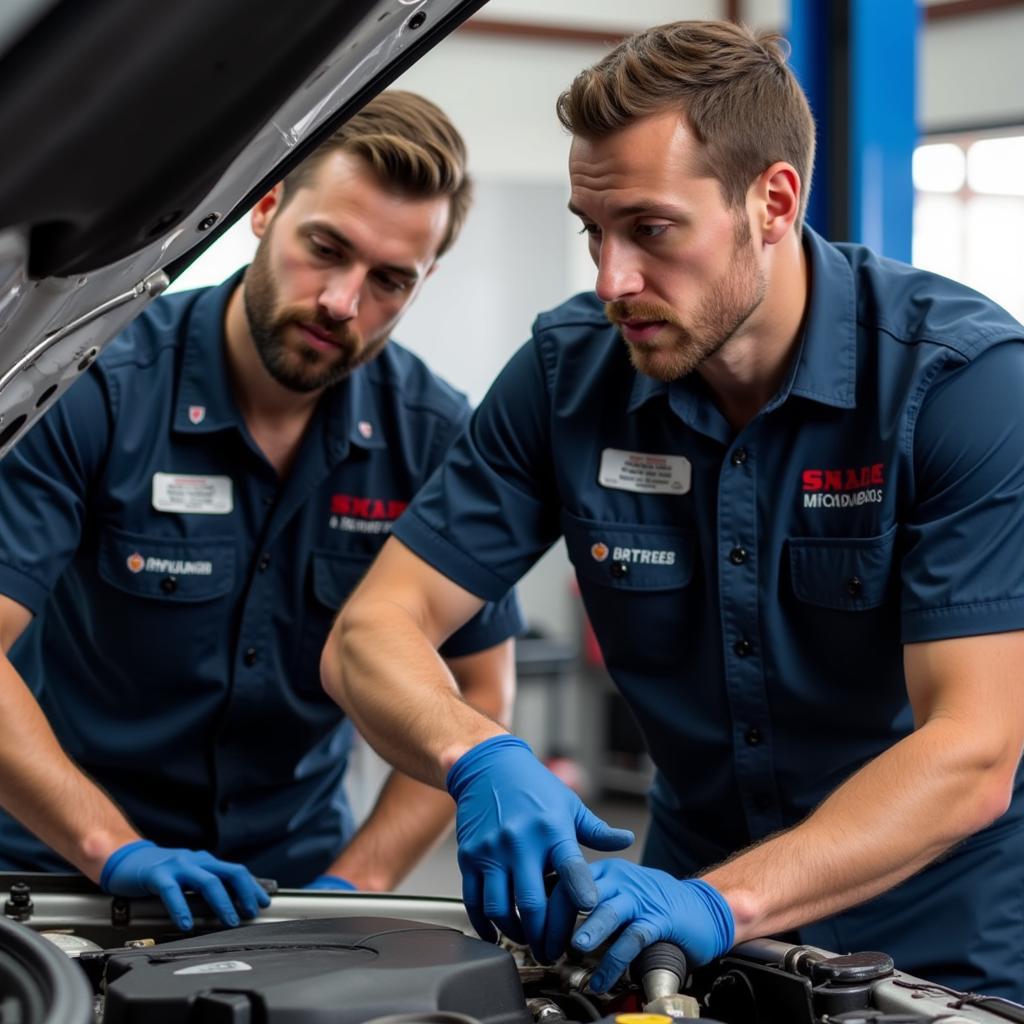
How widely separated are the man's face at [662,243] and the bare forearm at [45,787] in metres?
0.81

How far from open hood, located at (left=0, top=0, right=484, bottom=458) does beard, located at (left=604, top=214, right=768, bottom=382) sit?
0.40 m

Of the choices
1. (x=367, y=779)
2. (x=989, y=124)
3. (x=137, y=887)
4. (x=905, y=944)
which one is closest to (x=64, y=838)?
(x=137, y=887)

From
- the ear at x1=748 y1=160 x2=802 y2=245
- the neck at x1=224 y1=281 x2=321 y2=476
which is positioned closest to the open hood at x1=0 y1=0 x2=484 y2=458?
the ear at x1=748 y1=160 x2=802 y2=245

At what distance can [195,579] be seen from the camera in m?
1.79

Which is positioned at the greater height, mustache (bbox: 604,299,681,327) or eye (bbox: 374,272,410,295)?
eye (bbox: 374,272,410,295)

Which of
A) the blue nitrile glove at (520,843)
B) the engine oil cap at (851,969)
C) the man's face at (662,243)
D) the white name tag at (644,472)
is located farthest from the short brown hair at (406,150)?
the engine oil cap at (851,969)

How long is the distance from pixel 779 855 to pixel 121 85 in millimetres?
854

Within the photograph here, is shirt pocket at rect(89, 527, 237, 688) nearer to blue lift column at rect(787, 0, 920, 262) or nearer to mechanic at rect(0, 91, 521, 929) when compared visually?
mechanic at rect(0, 91, 521, 929)

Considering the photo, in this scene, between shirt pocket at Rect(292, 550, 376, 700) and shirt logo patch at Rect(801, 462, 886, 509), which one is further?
shirt pocket at Rect(292, 550, 376, 700)

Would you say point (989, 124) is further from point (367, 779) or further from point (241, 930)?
point (241, 930)

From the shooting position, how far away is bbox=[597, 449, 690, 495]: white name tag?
5.23ft

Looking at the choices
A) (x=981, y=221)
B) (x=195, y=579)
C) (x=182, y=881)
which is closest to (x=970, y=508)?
(x=182, y=881)

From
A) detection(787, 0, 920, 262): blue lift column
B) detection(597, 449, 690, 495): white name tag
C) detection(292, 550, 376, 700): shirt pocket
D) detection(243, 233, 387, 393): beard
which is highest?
detection(787, 0, 920, 262): blue lift column

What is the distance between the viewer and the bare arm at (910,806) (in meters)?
→ 1.22
